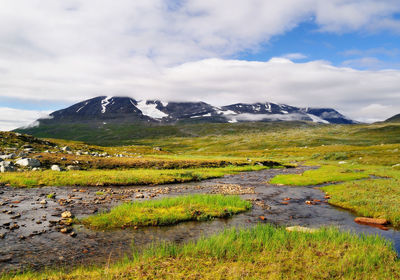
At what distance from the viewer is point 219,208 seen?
22.4 m

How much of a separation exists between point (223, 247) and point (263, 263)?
229cm

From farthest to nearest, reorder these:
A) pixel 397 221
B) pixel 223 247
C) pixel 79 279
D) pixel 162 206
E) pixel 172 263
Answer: pixel 162 206 < pixel 397 221 < pixel 223 247 < pixel 172 263 < pixel 79 279

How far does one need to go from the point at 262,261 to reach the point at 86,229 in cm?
1182

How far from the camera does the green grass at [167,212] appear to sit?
59.2 feet

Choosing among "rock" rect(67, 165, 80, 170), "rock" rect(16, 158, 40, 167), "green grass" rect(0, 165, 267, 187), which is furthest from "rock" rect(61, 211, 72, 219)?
"rock" rect(67, 165, 80, 170)

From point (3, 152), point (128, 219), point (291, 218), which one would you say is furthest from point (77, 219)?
point (3, 152)

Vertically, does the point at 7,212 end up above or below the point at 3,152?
below

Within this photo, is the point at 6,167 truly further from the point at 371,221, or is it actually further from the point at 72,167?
the point at 371,221

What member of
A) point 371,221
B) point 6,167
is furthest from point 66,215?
point 371,221

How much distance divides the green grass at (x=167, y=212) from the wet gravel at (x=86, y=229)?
→ 0.89 metres

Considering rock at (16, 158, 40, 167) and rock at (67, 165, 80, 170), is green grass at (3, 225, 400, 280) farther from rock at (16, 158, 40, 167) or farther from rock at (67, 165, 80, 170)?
rock at (67, 165, 80, 170)

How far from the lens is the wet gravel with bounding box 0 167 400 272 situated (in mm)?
12898

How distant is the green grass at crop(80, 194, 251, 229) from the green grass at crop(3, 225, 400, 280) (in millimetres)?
6072

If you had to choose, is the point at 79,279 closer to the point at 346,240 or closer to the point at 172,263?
the point at 172,263
